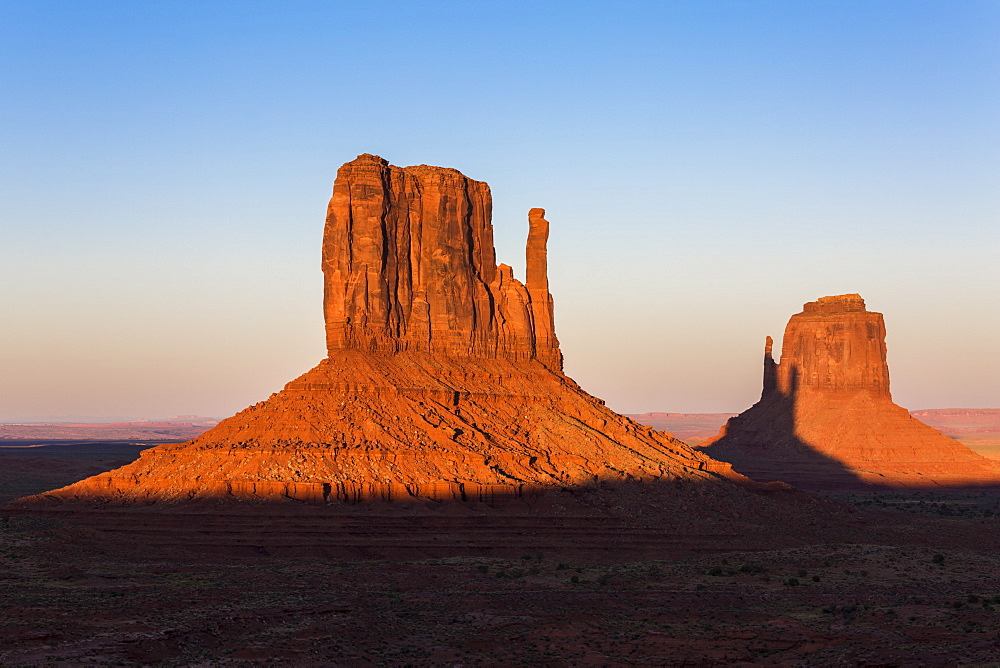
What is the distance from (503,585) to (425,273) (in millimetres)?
36550

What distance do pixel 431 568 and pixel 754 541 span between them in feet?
70.4

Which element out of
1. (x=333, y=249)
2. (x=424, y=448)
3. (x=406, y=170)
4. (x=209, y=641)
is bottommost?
(x=209, y=641)

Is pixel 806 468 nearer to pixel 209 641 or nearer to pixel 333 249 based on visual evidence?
pixel 333 249

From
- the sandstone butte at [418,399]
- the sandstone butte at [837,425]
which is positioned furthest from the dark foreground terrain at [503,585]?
the sandstone butte at [837,425]

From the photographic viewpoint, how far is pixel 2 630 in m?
37.1

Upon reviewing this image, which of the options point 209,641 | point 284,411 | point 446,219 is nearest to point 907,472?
point 446,219

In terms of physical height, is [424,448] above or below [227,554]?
above

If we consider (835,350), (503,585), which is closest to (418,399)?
(503,585)

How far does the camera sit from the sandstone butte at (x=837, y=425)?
14000 cm

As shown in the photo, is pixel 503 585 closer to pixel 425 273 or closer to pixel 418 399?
pixel 418 399

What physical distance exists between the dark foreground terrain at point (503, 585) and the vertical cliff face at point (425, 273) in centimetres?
1761

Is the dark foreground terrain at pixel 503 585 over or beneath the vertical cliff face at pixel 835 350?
beneath

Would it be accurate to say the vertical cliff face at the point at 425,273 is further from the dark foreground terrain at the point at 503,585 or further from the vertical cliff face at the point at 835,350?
the vertical cliff face at the point at 835,350

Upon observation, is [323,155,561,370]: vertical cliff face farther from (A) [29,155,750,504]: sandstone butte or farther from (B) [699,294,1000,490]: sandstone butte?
(B) [699,294,1000,490]: sandstone butte
